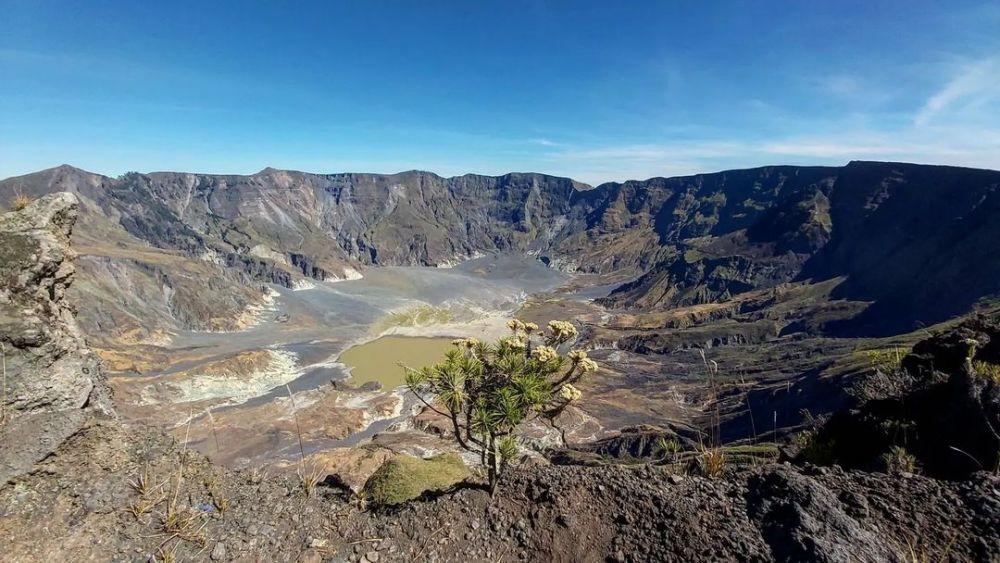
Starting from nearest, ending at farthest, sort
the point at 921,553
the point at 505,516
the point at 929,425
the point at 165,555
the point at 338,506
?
the point at 921,553, the point at 165,555, the point at 505,516, the point at 338,506, the point at 929,425

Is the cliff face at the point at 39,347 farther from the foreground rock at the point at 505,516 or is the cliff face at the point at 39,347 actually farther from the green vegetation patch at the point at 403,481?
the green vegetation patch at the point at 403,481

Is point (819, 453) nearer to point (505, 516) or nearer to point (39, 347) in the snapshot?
point (505, 516)

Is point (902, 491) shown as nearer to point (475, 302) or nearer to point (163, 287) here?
point (163, 287)

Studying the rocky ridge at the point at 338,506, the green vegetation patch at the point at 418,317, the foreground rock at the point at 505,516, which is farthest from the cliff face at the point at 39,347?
the green vegetation patch at the point at 418,317

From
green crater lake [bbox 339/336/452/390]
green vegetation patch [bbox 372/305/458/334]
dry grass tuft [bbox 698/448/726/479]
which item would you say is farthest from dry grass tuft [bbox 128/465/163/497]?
green vegetation patch [bbox 372/305/458/334]

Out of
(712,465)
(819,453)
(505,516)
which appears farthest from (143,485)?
(819,453)

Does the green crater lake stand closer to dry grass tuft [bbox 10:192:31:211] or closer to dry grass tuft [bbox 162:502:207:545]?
dry grass tuft [bbox 10:192:31:211]
